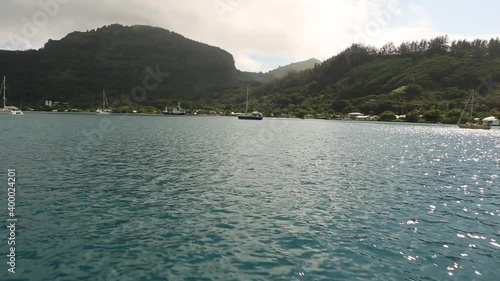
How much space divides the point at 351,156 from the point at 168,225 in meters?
52.0

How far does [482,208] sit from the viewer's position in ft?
105

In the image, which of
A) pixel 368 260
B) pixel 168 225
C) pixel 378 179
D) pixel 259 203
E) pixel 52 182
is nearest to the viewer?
A: pixel 368 260

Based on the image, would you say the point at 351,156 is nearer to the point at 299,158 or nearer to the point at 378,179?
the point at 299,158

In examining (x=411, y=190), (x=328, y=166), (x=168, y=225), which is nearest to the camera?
(x=168, y=225)

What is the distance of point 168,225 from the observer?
80.8 feet

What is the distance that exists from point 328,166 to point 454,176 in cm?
1891

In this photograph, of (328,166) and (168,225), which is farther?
(328,166)

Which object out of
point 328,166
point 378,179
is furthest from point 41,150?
point 378,179

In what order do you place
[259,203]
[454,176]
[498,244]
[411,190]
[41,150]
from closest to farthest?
[498,244]
[259,203]
[411,190]
[454,176]
[41,150]

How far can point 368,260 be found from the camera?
19.7 metres

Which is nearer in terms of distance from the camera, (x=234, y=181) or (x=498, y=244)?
(x=498, y=244)

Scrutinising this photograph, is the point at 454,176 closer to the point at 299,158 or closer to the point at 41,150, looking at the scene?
the point at 299,158

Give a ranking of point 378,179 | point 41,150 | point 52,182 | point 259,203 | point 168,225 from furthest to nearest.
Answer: point 41,150 < point 378,179 < point 52,182 < point 259,203 < point 168,225

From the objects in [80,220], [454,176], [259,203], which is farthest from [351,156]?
[80,220]
